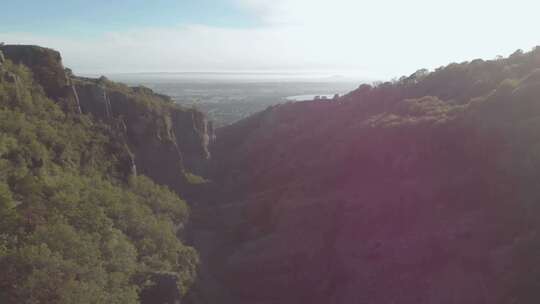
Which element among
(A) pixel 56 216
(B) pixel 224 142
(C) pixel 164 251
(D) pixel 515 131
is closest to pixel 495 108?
(D) pixel 515 131

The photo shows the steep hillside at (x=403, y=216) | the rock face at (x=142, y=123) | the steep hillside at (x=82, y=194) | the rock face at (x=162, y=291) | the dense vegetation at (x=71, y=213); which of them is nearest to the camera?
the dense vegetation at (x=71, y=213)

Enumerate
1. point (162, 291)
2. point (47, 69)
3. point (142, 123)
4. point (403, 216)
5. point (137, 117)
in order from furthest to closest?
point (142, 123) < point (137, 117) < point (47, 69) < point (403, 216) < point (162, 291)

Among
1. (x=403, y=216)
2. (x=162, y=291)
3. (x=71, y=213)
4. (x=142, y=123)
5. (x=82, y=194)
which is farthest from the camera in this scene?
(x=142, y=123)

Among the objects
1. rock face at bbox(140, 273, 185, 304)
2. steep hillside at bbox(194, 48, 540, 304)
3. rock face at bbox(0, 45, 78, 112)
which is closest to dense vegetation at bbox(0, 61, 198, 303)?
rock face at bbox(140, 273, 185, 304)

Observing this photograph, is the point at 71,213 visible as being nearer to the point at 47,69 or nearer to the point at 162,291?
the point at 162,291

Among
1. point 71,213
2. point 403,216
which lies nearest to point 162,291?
point 71,213

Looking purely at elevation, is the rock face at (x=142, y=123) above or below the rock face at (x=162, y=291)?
above

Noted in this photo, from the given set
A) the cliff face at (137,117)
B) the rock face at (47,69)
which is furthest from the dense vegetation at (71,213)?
the cliff face at (137,117)

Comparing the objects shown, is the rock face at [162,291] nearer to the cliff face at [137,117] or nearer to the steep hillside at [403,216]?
the steep hillside at [403,216]
